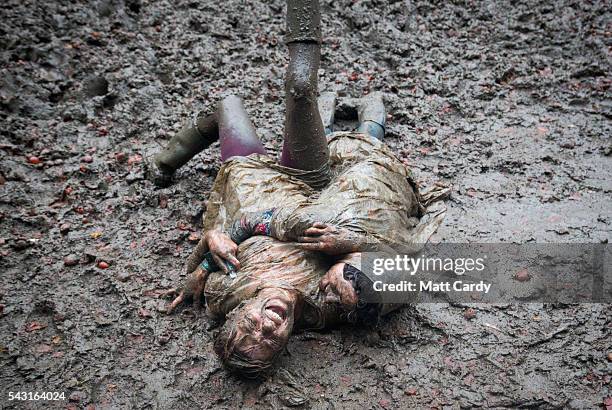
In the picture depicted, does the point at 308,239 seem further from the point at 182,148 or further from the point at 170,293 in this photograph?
the point at 182,148

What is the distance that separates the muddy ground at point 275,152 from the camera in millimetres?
2881

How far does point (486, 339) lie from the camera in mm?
3002

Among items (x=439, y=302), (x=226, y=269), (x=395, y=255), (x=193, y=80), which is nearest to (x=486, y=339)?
(x=439, y=302)

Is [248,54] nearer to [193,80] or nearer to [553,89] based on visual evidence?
[193,80]

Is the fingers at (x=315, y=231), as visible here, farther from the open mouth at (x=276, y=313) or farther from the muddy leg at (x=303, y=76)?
the muddy leg at (x=303, y=76)

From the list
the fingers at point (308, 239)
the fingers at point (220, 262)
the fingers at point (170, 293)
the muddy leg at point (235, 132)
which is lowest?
the fingers at point (170, 293)

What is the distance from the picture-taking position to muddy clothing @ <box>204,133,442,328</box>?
295 centimetres

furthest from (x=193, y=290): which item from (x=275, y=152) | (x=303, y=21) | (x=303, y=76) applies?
(x=303, y=21)

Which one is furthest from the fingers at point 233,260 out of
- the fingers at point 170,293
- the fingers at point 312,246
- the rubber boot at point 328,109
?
the rubber boot at point 328,109

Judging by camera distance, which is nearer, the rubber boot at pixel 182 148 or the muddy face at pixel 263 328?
the muddy face at pixel 263 328

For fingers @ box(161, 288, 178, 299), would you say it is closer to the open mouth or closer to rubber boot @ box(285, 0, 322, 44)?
the open mouth

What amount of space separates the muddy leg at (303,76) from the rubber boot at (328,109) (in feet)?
3.04

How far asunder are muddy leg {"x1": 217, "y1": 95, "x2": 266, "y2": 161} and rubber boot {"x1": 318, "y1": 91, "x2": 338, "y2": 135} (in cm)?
69

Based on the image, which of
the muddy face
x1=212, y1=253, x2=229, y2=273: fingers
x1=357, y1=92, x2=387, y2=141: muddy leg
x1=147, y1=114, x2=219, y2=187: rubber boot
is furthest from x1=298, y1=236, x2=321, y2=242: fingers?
x1=357, y1=92, x2=387, y2=141: muddy leg
